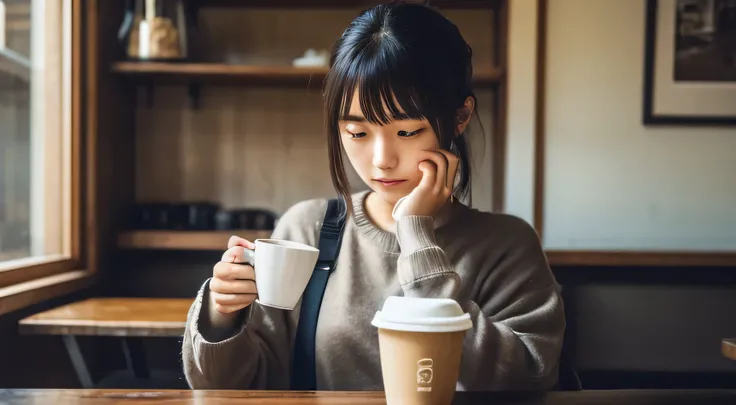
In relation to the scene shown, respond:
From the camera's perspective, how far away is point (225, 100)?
2.31 metres

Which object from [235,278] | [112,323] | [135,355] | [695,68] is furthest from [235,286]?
[695,68]

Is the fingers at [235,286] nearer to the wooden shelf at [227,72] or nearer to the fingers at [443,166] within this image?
the fingers at [443,166]

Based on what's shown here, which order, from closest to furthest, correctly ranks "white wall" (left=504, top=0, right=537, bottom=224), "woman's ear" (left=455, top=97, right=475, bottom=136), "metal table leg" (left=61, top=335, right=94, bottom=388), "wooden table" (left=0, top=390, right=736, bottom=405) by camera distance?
"wooden table" (left=0, top=390, right=736, bottom=405) < "woman's ear" (left=455, top=97, right=475, bottom=136) < "metal table leg" (left=61, top=335, right=94, bottom=388) < "white wall" (left=504, top=0, right=537, bottom=224)

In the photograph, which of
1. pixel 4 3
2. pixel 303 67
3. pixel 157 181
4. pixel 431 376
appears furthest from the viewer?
pixel 157 181

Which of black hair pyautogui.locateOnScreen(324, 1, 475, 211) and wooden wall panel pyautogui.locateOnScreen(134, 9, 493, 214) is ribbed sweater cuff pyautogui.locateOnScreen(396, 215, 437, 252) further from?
wooden wall panel pyautogui.locateOnScreen(134, 9, 493, 214)

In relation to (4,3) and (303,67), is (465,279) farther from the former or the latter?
(4,3)

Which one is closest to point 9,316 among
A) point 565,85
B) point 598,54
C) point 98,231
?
point 98,231

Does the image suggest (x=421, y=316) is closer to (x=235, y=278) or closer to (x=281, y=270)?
(x=281, y=270)

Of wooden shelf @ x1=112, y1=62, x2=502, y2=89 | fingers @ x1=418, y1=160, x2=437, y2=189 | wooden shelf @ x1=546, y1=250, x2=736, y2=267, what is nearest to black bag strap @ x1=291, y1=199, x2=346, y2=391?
fingers @ x1=418, y1=160, x2=437, y2=189

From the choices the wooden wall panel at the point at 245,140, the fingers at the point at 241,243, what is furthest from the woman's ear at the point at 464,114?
the wooden wall panel at the point at 245,140

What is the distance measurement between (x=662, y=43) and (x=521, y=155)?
0.63m

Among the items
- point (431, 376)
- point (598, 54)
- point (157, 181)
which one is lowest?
point (431, 376)

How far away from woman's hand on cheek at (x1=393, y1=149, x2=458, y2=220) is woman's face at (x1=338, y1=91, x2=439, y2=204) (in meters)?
0.02

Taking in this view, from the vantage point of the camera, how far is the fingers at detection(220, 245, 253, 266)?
757 millimetres
